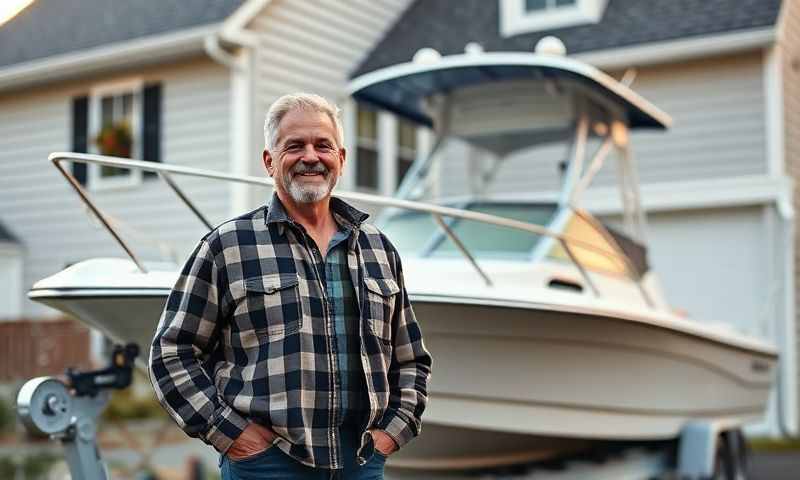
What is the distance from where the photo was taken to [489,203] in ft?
22.2

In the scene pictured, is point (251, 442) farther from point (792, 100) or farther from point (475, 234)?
point (792, 100)

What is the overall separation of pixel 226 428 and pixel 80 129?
11.2 metres

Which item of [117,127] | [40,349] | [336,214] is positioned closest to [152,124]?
[117,127]

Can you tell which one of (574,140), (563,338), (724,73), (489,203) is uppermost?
(724,73)

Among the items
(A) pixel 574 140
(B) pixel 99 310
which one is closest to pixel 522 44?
(A) pixel 574 140

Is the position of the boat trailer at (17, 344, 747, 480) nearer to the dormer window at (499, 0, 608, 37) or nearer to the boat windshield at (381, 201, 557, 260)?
the boat windshield at (381, 201, 557, 260)

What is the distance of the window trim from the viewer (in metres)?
12.5

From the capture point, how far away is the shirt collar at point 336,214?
283cm

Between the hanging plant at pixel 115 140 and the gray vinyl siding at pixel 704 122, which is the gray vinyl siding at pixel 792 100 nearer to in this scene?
the gray vinyl siding at pixel 704 122

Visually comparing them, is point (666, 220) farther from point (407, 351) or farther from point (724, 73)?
point (407, 351)

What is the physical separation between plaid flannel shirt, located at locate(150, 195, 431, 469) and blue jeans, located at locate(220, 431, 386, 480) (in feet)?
0.10

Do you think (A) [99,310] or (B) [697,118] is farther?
(B) [697,118]

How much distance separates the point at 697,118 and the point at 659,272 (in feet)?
6.05

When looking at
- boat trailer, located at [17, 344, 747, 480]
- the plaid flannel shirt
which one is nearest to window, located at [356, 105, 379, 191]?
boat trailer, located at [17, 344, 747, 480]
